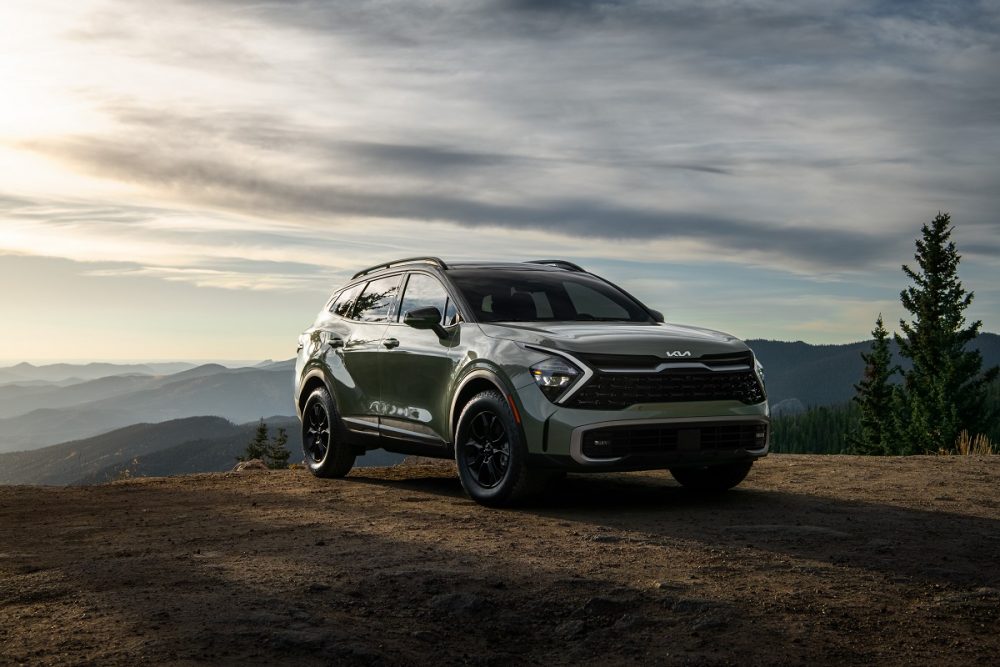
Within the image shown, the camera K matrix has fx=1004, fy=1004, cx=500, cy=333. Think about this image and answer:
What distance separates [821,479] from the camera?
Answer: 999 centimetres

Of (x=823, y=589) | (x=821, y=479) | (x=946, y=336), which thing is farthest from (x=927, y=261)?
(x=823, y=589)

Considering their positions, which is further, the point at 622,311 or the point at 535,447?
the point at 622,311

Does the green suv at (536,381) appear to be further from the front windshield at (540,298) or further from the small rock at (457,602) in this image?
the small rock at (457,602)

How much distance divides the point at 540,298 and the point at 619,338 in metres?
1.57

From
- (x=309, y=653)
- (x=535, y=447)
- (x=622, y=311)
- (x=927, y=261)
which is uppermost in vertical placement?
(x=927, y=261)

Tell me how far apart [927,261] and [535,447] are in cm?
5956

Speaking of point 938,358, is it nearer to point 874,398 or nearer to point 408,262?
point 874,398

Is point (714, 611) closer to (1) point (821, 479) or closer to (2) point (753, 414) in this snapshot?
(2) point (753, 414)

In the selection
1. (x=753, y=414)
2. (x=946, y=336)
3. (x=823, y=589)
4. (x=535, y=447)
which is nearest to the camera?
(x=823, y=589)

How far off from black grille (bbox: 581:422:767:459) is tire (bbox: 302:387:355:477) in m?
3.67

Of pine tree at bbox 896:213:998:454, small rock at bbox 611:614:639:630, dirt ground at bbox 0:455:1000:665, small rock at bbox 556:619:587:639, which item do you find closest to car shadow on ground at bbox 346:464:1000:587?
dirt ground at bbox 0:455:1000:665

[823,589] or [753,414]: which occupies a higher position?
[753,414]

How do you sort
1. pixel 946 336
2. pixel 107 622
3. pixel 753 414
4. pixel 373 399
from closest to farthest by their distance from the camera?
pixel 107 622 → pixel 753 414 → pixel 373 399 → pixel 946 336

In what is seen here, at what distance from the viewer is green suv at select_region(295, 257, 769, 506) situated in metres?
7.59
